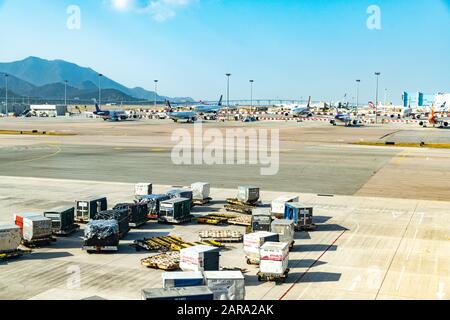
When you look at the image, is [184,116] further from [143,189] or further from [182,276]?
[182,276]

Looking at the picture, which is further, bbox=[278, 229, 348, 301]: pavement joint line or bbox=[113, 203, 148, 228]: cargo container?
bbox=[113, 203, 148, 228]: cargo container

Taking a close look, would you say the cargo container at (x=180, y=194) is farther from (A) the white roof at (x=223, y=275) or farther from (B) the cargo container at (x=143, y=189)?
(A) the white roof at (x=223, y=275)

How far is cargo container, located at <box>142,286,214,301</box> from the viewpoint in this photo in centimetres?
1709

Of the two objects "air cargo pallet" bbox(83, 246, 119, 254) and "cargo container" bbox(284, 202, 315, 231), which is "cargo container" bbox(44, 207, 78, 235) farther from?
"cargo container" bbox(284, 202, 315, 231)

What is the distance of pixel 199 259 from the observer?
2223 cm

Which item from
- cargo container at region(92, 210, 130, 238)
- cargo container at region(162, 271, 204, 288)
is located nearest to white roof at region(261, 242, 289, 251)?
cargo container at region(162, 271, 204, 288)

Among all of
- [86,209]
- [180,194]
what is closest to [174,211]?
[180,194]

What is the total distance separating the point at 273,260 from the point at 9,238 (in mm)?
12641

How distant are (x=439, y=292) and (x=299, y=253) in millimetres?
7625

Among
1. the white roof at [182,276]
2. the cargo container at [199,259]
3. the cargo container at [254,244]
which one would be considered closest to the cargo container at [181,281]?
the white roof at [182,276]

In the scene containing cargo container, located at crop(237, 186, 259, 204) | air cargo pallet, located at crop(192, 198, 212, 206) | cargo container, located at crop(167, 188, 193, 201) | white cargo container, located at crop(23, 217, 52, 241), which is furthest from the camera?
air cargo pallet, located at crop(192, 198, 212, 206)

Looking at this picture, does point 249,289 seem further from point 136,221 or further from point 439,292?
point 136,221

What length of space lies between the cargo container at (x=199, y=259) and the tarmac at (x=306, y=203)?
132 cm

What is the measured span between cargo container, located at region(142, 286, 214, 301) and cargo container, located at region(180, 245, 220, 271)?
4024 mm
